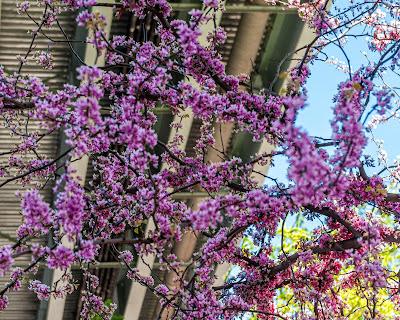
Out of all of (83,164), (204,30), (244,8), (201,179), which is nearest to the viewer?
(201,179)

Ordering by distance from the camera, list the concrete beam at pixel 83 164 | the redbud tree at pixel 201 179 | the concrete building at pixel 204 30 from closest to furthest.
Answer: the redbud tree at pixel 201 179, the concrete beam at pixel 83 164, the concrete building at pixel 204 30

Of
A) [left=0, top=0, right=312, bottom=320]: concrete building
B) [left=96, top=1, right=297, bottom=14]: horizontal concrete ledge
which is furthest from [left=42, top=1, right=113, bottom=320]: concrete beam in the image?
[left=96, top=1, right=297, bottom=14]: horizontal concrete ledge

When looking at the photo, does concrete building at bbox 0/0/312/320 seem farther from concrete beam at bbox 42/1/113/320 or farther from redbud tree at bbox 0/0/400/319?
redbud tree at bbox 0/0/400/319

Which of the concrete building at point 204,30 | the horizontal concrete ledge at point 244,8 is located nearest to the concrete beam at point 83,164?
the concrete building at point 204,30

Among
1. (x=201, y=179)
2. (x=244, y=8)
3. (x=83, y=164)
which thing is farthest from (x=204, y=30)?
(x=201, y=179)

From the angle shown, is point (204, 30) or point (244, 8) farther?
point (204, 30)

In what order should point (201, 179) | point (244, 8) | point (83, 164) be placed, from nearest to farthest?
point (201, 179) < point (244, 8) < point (83, 164)

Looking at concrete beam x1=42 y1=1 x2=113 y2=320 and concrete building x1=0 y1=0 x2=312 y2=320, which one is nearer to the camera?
concrete beam x1=42 y1=1 x2=113 y2=320

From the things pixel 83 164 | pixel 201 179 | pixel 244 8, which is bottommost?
pixel 201 179

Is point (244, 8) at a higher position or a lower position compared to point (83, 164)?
higher

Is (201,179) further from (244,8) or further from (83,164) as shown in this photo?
(83,164)

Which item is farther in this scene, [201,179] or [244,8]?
[244,8]

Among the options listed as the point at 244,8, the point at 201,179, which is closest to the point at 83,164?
the point at 244,8

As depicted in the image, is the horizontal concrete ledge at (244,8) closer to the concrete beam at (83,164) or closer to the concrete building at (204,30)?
the concrete building at (204,30)
